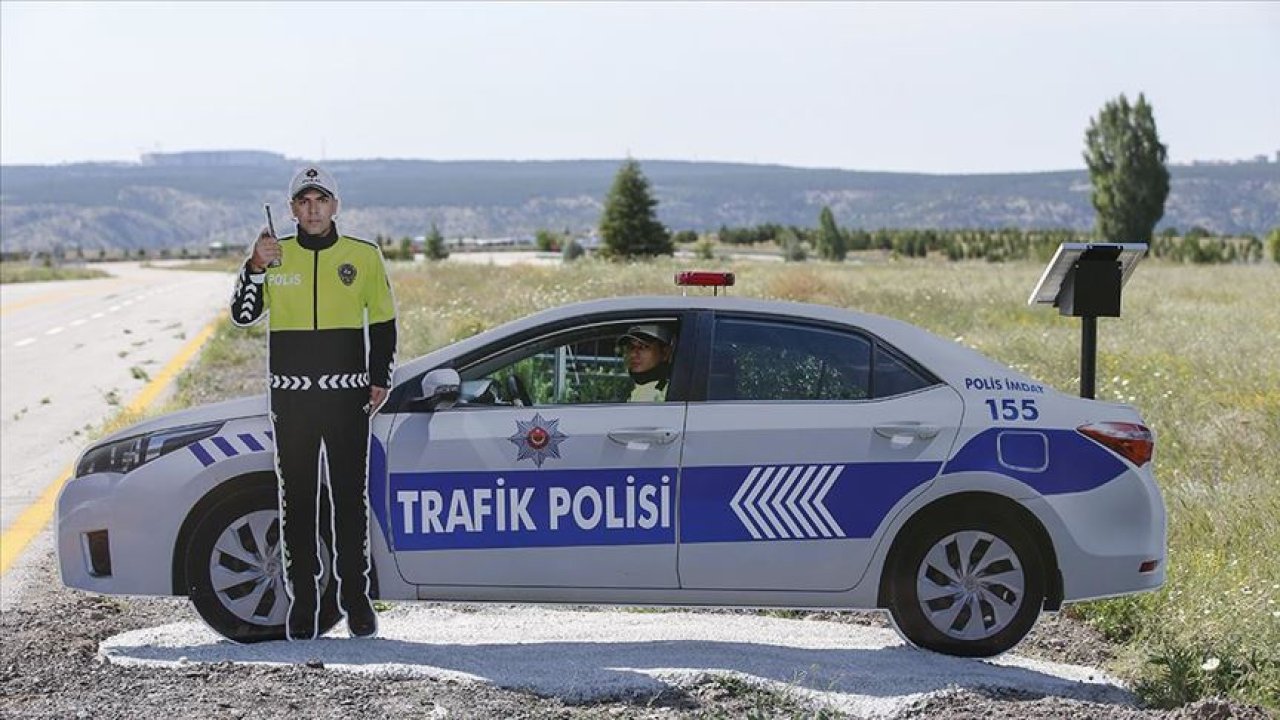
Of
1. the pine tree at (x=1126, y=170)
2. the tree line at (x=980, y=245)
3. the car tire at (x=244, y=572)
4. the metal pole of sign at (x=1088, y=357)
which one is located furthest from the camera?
the pine tree at (x=1126, y=170)

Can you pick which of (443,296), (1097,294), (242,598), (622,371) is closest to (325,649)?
(242,598)

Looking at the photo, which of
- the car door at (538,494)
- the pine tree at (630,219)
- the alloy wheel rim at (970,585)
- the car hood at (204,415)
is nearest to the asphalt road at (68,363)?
the car hood at (204,415)

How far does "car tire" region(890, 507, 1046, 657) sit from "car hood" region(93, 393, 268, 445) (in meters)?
2.58

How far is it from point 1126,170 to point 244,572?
352 feet

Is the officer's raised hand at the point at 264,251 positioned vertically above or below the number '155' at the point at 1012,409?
above

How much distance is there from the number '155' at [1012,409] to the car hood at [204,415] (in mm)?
2823

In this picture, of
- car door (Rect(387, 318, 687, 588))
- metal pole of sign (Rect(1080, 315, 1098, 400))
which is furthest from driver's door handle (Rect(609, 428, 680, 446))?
metal pole of sign (Rect(1080, 315, 1098, 400))

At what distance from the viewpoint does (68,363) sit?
80.3 ft

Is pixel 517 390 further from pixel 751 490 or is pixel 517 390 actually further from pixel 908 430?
pixel 908 430

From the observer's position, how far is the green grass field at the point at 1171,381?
6680mm

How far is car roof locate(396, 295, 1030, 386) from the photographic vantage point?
6.98 meters

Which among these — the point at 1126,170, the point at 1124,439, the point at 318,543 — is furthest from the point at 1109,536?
the point at 1126,170

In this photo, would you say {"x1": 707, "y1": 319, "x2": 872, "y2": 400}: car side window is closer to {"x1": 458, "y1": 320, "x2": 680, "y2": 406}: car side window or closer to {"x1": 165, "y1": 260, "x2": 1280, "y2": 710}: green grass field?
{"x1": 458, "y1": 320, "x2": 680, "y2": 406}: car side window

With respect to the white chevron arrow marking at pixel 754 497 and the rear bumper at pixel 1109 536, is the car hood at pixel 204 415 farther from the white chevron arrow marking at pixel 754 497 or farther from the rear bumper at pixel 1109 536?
the rear bumper at pixel 1109 536
